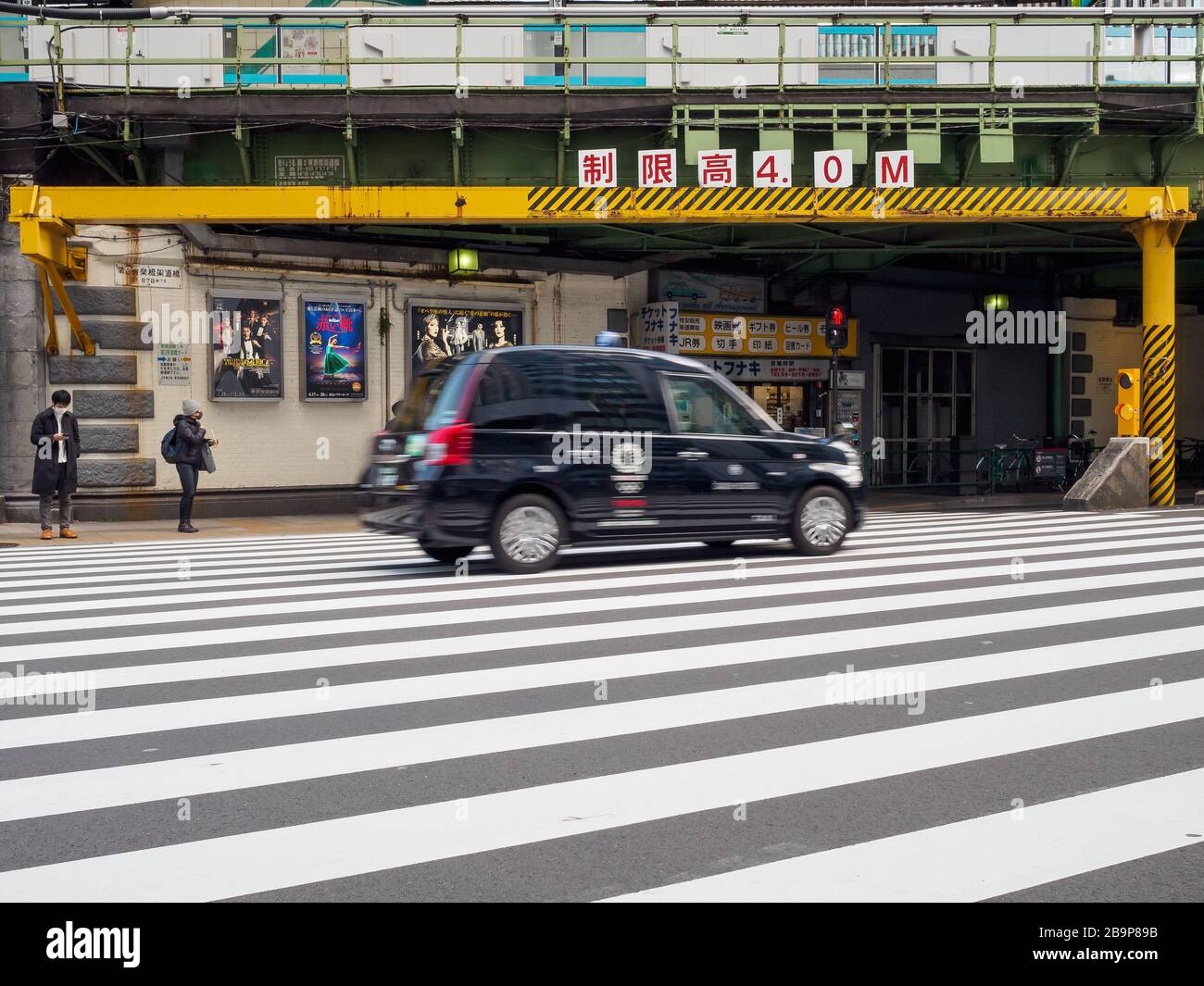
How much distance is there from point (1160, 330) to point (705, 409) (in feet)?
38.2

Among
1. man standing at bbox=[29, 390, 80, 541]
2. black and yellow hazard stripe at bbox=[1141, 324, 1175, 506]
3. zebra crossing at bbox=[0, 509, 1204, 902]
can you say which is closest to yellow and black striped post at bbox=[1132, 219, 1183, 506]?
black and yellow hazard stripe at bbox=[1141, 324, 1175, 506]

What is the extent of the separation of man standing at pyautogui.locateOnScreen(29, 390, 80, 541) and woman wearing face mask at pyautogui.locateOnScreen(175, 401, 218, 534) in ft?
4.40

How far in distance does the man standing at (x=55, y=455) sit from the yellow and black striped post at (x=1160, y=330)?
16.3 metres

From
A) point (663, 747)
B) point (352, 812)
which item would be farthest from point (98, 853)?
point (663, 747)

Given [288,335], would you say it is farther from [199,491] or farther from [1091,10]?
[1091,10]

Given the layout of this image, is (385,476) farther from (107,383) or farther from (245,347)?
(245,347)

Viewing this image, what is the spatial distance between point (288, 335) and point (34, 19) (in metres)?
5.98

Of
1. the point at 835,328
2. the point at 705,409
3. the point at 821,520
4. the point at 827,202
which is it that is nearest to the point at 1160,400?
the point at 835,328

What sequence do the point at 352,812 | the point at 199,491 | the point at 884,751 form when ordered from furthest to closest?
the point at 199,491, the point at 884,751, the point at 352,812

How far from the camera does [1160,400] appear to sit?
793 inches

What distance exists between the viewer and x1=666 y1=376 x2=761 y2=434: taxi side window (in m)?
11.7

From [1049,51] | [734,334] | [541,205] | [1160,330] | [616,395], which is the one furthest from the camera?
[734,334]

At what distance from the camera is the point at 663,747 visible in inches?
205

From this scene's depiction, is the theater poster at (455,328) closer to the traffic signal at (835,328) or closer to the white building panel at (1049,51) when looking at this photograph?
the traffic signal at (835,328)
